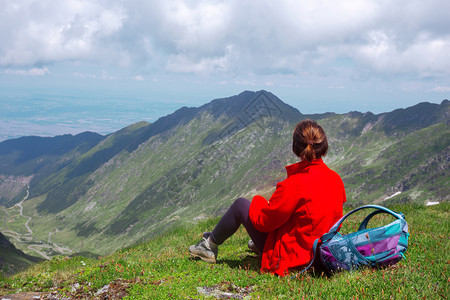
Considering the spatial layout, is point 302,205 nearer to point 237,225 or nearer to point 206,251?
point 237,225

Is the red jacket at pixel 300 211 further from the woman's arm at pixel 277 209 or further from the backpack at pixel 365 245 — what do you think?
the backpack at pixel 365 245

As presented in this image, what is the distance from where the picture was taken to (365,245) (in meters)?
6.24

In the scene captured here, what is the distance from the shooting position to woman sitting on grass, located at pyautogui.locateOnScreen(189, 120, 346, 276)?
20.9 ft

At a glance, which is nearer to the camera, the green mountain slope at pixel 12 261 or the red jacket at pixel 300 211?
the red jacket at pixel 300 211

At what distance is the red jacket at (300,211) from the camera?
6367mm

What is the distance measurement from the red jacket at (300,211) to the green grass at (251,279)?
2.07 feet

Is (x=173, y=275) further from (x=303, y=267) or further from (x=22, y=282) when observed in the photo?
(x=22, y=282)

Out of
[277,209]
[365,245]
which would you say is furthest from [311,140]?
[365,245]

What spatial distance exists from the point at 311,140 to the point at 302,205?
1428 mm

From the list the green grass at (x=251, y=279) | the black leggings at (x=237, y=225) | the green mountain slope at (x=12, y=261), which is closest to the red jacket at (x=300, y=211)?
the green grass at (x=251, y=279)

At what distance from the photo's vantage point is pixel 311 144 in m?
6.42

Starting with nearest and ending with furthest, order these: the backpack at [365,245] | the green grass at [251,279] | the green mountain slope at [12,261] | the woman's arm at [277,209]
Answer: the green grass at [251,279], the backpack at [365,245], the woman's arm at [277,209], the green mountain slope at [12,261]

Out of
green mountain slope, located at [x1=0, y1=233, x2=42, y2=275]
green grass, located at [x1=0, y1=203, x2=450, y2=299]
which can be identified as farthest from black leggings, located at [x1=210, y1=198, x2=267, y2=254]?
green mountain slope, located at [x1=0, y1=233, x2=42, y2=275]

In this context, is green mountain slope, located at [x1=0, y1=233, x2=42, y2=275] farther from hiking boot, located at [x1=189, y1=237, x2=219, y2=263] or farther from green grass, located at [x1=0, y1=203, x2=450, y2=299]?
hiking boot, located at [x1=189, y1=237, x2=219, y2=263]
